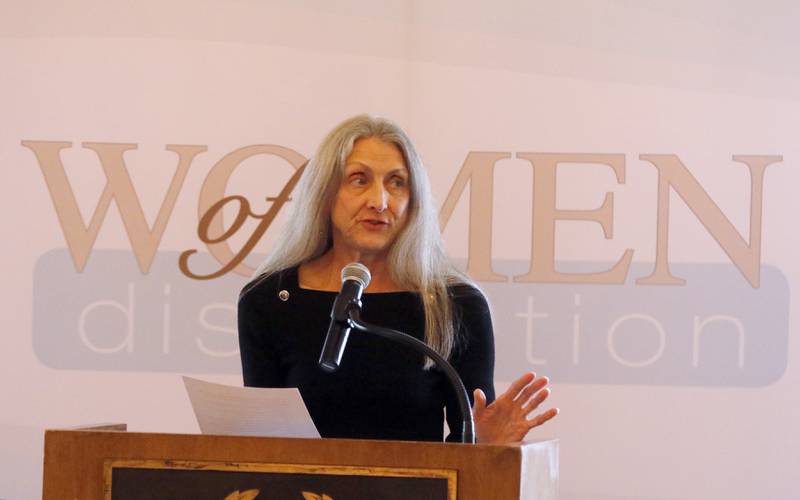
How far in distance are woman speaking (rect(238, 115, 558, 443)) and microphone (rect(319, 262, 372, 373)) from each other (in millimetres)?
496

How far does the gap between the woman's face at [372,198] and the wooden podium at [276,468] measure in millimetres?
833

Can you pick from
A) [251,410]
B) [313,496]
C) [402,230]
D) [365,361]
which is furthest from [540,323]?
[313,496]

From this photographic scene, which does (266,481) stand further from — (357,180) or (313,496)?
(357,180)

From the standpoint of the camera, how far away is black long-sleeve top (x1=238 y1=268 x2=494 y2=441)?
2275 millimetres

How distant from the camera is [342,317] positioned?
5.81 ft

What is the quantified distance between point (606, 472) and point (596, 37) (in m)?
1.38

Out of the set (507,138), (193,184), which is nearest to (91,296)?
(193,184)

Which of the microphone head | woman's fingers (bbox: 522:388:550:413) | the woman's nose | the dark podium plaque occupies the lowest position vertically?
the dark podium plaque

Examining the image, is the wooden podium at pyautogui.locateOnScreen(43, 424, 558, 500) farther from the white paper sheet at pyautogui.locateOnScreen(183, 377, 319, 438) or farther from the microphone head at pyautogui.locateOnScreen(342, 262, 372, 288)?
the microphone head at pyautogui.locateOnScreen(342, 262, 372, 288)

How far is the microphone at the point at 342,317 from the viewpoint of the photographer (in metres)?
1.75

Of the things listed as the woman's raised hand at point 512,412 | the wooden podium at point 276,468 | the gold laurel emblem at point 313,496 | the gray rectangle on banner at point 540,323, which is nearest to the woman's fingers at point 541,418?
the woman's raised hand at point 512,412

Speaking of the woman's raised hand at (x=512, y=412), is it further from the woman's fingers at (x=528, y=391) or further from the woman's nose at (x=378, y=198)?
the woman's nose at (x=378, y=198)

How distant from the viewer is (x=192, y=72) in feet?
12.4

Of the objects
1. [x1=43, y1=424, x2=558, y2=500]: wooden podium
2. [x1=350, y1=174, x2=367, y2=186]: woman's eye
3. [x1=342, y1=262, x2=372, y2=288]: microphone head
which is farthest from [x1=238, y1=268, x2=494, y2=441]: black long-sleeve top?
[x1=43, y1=424, x2=558, y2=500]: wooden podium
